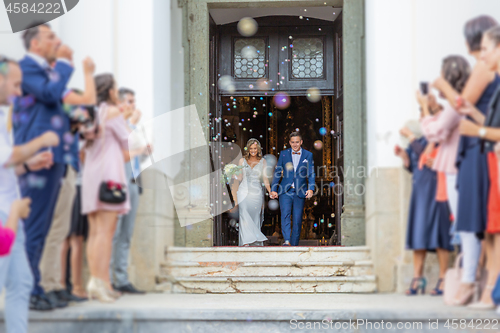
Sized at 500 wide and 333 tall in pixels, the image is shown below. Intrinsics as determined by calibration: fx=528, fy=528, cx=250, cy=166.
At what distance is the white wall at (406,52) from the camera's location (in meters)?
2.22

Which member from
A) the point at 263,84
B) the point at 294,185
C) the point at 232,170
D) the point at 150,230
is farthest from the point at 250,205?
the point at 150,230

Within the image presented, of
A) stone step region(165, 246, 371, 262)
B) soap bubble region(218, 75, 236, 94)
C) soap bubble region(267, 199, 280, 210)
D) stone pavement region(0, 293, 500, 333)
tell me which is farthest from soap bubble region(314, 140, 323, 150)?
stone pavement region(0, 293, 500, 333)

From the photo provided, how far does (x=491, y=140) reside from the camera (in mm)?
2139

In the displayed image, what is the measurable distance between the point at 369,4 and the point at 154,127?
118 centimetres

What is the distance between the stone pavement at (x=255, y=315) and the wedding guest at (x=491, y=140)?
0.72ft

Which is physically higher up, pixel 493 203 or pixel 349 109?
pixel 349 109

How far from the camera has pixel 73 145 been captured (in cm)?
219

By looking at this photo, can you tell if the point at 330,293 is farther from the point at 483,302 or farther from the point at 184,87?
the point at 184,87

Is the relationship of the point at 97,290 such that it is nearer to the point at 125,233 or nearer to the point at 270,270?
the point at 125,233

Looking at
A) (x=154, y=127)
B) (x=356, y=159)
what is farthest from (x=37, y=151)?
(x=356, y=159)

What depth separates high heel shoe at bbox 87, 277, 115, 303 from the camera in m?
2.25

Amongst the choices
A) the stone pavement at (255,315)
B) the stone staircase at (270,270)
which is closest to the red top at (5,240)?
the stone pavement at (255,315)

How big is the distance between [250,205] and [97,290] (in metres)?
3.80

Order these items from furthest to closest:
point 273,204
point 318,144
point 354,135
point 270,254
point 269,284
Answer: point 318,144 → point 273,204 → point 270,254 → point 269,284 → point 354,135
